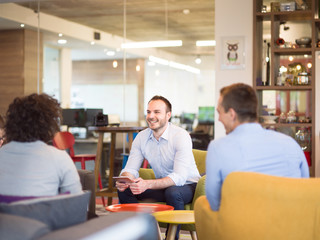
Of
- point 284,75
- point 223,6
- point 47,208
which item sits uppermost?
point 223,6

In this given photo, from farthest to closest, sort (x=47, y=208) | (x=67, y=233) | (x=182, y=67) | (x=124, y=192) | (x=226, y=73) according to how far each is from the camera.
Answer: (x=182, y=67) → (x=226, y=73) → (x=124, y=192) → (x=47, y=208) → (x=67, y=233)

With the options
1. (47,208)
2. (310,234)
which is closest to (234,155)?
(310,234)

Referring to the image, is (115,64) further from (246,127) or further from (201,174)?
(246,127)

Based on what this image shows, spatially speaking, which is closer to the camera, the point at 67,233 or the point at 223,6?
the point at 67,233

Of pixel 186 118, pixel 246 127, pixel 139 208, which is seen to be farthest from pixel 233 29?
pixel 246 127

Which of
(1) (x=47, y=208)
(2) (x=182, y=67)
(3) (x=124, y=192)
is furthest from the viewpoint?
(2) (x=182, y=67)

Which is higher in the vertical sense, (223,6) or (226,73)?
(223,6)

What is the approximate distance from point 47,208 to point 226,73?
4.44m

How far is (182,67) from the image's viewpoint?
8211mm

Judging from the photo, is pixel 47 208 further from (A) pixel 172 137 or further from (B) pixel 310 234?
(A) pixel 172 137

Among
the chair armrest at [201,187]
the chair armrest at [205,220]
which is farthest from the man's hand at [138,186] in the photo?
the chair armrest at [205,220]

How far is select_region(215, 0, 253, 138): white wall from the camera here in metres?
6.22

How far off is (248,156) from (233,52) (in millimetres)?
3696

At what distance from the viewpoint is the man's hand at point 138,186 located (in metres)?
4.04
